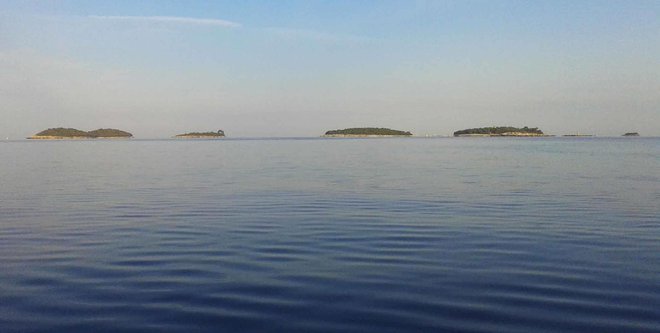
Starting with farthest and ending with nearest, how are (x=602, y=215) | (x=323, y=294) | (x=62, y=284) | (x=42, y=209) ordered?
(x=42, y=209) < (x=602, y=215) < (x=62, y=284) < (x=323, y=294)

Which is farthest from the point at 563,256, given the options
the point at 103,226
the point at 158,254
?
the point at 103,226

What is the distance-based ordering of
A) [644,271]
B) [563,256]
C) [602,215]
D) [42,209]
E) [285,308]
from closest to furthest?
[285,308] < [644,271] < [563,256] < [602,215] < [42,209]

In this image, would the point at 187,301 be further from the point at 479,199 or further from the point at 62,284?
the point at 479,199

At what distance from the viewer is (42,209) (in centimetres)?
2406

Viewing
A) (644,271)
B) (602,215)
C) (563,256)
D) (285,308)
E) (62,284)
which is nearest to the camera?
(285,308)

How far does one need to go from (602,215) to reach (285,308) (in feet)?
53.3

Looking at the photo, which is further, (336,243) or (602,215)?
(602,215)

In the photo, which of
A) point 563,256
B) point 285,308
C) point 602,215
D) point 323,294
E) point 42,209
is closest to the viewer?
point 285,308

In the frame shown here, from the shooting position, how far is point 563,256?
1393 centimetres

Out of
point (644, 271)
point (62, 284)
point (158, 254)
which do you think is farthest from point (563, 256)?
point (62, 284)

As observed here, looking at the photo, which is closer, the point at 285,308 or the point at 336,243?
the point at 285,308

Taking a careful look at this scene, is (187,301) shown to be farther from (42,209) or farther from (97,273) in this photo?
(42,209)

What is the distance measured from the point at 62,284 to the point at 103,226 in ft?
27.0

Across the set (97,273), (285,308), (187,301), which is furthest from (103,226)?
(285,308)
